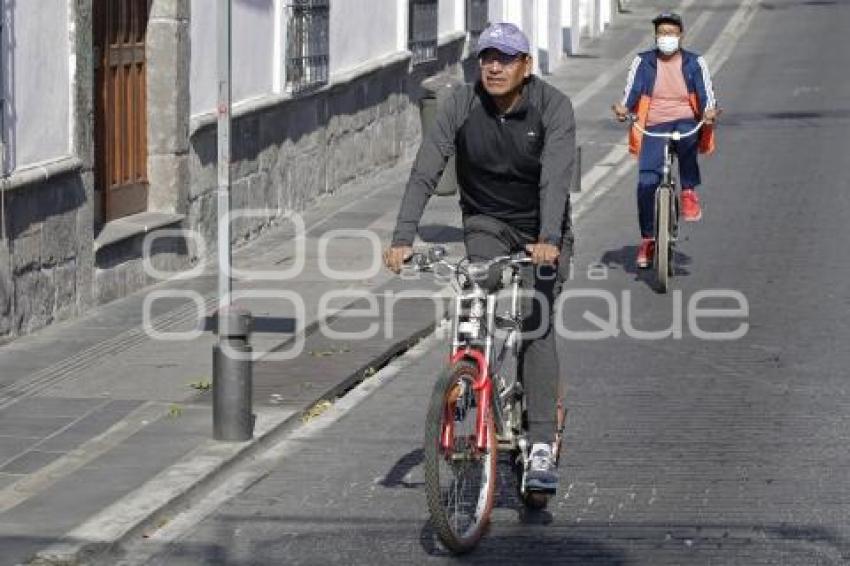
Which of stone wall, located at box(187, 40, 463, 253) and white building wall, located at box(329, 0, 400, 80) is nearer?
stone wall, located at box(187, 40, 463, 253)

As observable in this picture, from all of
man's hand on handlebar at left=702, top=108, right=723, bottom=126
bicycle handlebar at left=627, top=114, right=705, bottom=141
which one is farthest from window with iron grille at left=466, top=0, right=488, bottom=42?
man's hand on handlebar at left=702, top=108, right=723, bottom=126

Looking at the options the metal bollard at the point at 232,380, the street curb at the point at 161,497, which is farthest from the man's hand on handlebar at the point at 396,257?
the metal bollard at the point at 232,380

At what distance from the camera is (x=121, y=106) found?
1511 cm

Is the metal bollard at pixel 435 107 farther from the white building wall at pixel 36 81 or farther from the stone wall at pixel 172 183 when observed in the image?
the white building wall at pixel 36 81

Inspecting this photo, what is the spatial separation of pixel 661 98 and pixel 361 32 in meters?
7.62

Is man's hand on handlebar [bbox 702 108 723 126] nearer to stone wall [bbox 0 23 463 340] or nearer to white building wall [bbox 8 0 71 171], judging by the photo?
stone wall [bbox 0 23 463 340]

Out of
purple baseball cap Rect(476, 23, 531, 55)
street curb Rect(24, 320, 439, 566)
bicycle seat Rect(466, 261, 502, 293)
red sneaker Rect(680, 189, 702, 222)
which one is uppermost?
purple baseball cap Rect(476, 23, 531, 55)

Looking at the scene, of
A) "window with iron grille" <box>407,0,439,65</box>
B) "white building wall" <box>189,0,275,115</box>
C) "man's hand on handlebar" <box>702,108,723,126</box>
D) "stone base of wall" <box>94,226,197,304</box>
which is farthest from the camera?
"window with iron grille" <box>407,0,439,65</box>

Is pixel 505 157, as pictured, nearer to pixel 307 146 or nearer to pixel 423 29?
pixel 307 146

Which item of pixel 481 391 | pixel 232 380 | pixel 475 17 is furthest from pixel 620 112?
pixel 475 17

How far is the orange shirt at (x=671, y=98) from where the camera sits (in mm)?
15250

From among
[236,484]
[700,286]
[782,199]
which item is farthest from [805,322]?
[782,199]

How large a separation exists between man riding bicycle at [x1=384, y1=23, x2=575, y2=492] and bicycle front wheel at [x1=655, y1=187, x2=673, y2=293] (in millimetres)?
6034

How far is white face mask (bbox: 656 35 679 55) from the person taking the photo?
15.1 m
